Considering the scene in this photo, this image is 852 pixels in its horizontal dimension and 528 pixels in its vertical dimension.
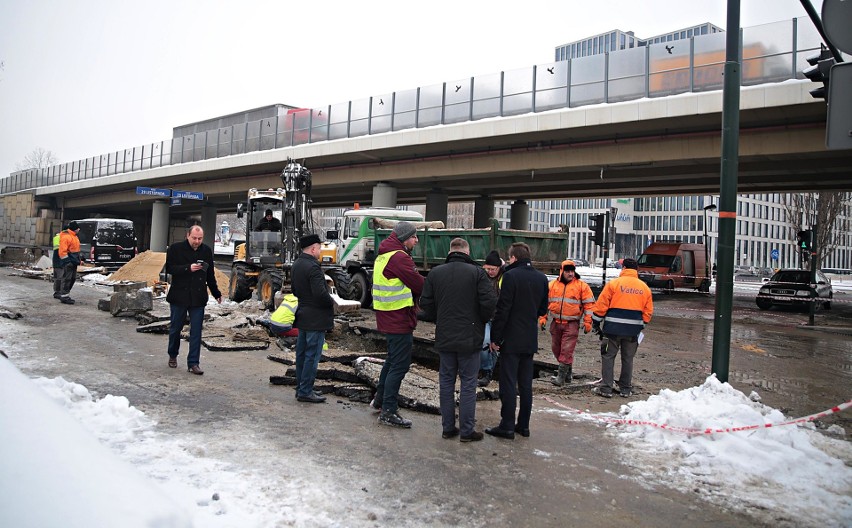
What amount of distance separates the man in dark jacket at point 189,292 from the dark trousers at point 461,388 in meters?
3.74

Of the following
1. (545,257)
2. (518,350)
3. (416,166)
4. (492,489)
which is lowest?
(492,489)

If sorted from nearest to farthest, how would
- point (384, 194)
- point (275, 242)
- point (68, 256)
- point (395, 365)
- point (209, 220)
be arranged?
point (395, 365), point (68, 256), point (275, 242), point (384, 194), point (209, 220)

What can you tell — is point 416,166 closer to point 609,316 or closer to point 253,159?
point 253,159

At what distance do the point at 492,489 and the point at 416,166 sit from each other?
2420 cm

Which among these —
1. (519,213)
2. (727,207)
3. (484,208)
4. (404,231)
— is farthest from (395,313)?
(519,213)

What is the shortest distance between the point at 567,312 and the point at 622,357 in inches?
37.5

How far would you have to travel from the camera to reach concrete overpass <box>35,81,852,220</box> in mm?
18328

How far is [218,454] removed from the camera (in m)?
4.82

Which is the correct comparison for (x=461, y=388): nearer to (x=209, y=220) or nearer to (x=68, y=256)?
(x=68, y=256)

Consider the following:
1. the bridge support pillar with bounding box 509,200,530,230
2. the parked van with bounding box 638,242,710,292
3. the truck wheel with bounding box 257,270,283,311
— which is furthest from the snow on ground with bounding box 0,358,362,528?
the bridge support pillar with bounding box 509,200,530,230

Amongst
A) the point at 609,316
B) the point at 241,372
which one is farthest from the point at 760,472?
the point at 241,372

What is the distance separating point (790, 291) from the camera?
2338 centimetres

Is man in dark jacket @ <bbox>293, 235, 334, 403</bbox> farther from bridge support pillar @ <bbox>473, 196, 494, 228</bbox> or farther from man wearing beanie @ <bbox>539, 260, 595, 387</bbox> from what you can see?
bridge support pillar @ <bbox>473, 196, 494, 228</bbox>

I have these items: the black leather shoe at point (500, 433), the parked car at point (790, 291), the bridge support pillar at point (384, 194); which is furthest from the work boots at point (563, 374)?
the bridge support pillar at point (384, 194)
